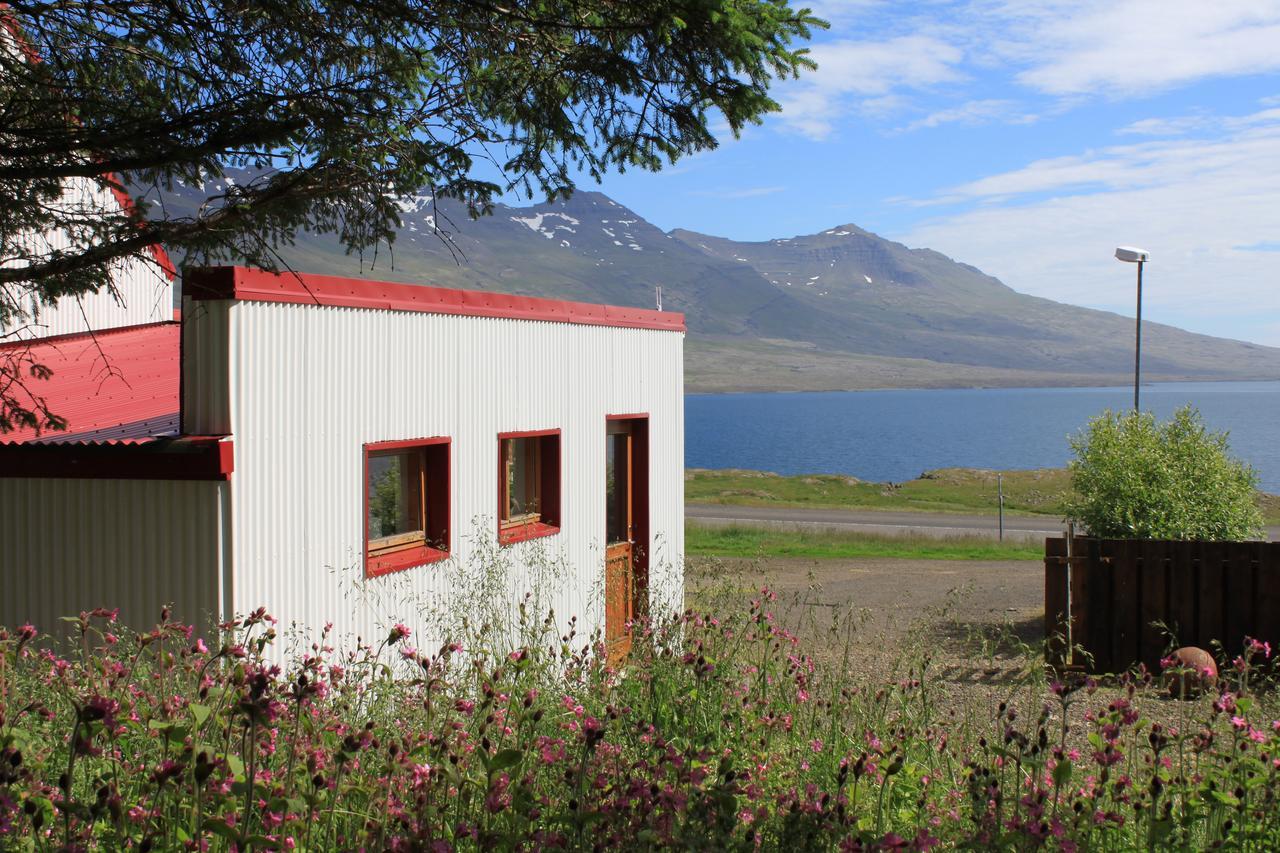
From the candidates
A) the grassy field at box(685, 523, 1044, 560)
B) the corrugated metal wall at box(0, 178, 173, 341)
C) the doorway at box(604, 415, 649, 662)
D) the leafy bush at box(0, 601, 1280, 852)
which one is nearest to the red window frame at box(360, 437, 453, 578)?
the doorway at box(604, 415, 649, 662)

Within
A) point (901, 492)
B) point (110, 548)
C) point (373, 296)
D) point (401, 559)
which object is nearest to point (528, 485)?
point (401, 559)

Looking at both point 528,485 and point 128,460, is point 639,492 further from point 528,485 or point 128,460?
point 128,460

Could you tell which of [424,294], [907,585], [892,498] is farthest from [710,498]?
[424,294]

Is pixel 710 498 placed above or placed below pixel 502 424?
below

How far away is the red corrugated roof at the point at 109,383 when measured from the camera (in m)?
7.22

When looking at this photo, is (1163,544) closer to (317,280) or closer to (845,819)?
(317,280)

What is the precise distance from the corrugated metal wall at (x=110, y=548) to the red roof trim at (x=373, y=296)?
114cm

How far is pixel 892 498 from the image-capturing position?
47.8 metres

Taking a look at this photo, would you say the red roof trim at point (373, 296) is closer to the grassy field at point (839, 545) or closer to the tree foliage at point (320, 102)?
the tree foliage at point (320, 102)

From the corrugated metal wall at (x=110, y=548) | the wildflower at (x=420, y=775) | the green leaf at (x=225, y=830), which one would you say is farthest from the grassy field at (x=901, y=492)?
the green leaf at (x=225, y=830)

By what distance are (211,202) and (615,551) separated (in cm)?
679

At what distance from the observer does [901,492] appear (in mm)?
50375

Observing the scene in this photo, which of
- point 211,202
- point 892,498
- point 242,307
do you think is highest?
point 211,202

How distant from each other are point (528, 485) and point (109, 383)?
348cm
